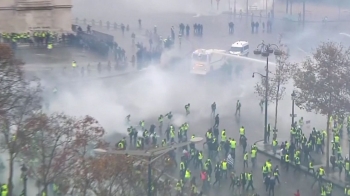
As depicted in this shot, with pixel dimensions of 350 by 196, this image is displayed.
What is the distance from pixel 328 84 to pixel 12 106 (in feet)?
34.7

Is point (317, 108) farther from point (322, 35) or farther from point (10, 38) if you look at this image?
point (322, 35)

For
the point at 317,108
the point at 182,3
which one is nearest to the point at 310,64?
the point at 317,108

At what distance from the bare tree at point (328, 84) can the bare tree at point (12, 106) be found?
9.75 m

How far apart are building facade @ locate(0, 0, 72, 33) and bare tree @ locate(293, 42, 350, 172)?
48.2ft

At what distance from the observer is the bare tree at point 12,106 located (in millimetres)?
18094

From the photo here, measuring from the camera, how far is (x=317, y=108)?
24312 millimetres

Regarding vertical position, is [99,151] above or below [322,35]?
above

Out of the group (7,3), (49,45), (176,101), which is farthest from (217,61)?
(7,3)

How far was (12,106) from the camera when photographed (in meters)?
18.4

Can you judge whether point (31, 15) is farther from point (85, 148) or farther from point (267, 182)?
point (85, 148)

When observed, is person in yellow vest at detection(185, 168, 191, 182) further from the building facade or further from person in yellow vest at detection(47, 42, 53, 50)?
the building facade

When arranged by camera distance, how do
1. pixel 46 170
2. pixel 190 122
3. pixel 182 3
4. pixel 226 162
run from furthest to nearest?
pixel 182 3 → pixel 190 122 → pixel 226 162 → pixel 46 170

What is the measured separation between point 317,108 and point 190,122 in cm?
671

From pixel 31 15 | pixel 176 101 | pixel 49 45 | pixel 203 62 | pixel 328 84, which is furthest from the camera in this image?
pixel 203 62
